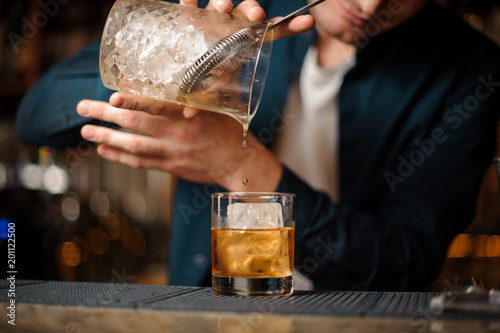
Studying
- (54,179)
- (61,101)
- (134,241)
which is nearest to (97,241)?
(134,241)

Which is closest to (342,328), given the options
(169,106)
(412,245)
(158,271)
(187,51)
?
(187,51)

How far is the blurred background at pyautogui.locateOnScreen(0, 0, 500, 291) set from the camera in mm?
3000

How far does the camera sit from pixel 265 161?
136 centimetres

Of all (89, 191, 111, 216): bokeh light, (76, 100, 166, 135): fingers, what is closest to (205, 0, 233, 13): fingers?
(76, 100, 166, 135): fingers

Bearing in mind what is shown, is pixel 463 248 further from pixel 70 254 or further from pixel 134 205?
pixel 70 254

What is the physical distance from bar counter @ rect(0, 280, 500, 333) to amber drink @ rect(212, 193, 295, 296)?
39mm

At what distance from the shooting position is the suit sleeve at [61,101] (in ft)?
4.83

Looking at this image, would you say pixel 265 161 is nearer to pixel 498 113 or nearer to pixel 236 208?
pixel 236 208

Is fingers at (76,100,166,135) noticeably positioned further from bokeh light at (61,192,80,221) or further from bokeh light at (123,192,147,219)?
bokeh light at (123,192,147,219)

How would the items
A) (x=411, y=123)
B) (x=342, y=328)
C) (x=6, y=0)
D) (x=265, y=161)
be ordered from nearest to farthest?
(x=342, y=328), (x=265, y=161), (x=411, y=123), (x=6, y=0)

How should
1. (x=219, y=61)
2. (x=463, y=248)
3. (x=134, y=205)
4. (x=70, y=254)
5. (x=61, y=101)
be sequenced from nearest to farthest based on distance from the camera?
1. (x=219, y=61)
2. (x=61, y=101)
3. (x=463, y=248)
4. (x=70, y=254)
5. (x=134, y=205)

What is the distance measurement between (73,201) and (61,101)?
1989 millimetres

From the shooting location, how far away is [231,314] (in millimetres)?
742

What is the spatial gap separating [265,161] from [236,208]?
40 cm
